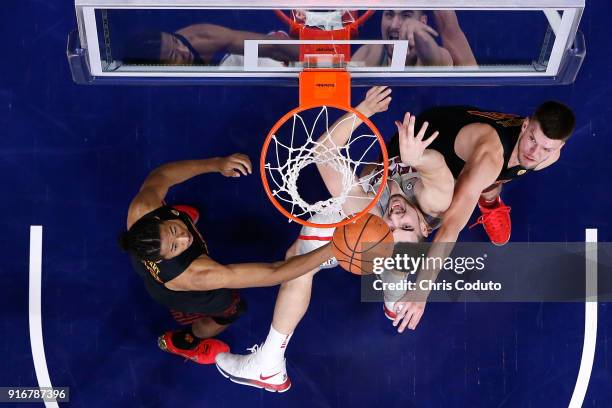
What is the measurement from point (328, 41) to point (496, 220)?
2039mm

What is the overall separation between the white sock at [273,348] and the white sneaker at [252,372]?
0.05 meters

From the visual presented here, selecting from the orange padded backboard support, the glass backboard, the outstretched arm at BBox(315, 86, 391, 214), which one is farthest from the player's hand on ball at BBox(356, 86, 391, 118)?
the orange padded backboard support

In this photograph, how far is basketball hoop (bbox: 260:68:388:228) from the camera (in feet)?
13.9

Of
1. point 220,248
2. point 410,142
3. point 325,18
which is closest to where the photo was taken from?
point 325,18

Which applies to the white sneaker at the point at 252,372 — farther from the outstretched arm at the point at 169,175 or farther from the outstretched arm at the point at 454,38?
the outstretched arm at the point at 454,38

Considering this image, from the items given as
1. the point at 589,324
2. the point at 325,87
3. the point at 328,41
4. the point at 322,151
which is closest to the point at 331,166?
the point at 322,151

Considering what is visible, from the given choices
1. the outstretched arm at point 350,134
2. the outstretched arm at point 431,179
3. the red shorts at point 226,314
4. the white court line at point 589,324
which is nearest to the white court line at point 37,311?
the red shorts at point 226,314

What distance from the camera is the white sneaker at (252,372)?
518cm

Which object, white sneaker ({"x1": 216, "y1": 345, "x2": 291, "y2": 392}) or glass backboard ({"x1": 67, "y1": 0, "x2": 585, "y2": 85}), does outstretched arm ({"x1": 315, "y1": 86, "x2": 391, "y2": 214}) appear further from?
white sneaker ({"x1": 216, "y1": 345, "x2": 291, "y2": 392})

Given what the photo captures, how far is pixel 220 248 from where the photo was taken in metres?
5.51

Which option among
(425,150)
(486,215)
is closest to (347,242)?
(425,150)

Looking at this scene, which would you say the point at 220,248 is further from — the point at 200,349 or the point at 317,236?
the point at 317,236

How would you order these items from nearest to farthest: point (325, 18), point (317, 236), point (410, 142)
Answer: point (325, 18) → point (410, 142) → point (317, 236)

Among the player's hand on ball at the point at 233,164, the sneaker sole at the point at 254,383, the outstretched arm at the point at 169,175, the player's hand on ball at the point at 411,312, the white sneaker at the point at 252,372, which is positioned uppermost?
the player's hand on ball at the point at 233,164
